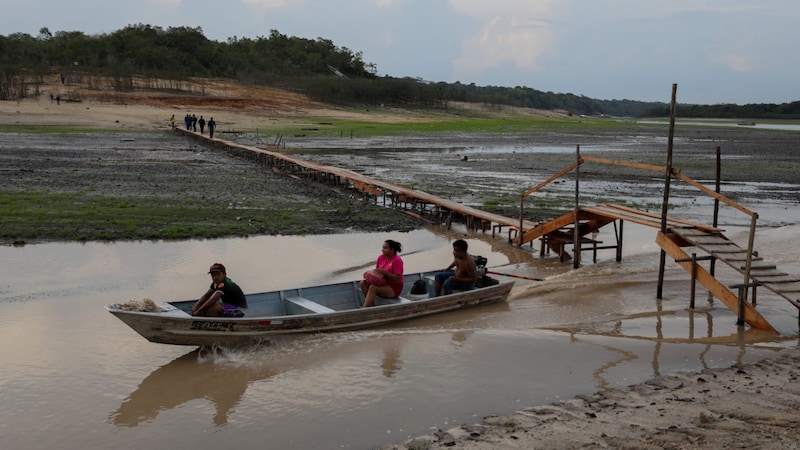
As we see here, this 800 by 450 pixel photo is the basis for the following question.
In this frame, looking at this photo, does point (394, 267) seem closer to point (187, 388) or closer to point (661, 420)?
point (187, 388)

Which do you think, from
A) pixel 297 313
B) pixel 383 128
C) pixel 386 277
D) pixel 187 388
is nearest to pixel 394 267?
pixel 386 277

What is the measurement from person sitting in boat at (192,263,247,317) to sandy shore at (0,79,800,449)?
3996 millimetres

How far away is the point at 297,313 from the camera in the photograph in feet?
37.9

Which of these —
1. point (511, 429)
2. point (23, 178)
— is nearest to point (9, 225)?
point (23, 178)

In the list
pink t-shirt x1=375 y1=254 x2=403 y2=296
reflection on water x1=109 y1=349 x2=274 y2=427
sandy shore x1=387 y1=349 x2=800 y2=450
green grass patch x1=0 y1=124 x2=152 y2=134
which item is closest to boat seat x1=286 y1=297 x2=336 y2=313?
pink t-shirt x1=375 y1=254 x2=403 y2=296

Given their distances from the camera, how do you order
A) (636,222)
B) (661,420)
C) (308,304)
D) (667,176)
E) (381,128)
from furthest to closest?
1. (381,128)
2. (636,222)
3. (667,176)
4. (308,304)
5. (661,420)

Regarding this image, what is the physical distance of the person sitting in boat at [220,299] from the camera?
10.2 metres

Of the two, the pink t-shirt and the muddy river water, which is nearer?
the muddy river water

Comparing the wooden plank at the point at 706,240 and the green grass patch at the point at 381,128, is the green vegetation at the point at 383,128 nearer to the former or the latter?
the green grass patch at the point at 381,128

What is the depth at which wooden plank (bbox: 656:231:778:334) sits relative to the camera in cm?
1145

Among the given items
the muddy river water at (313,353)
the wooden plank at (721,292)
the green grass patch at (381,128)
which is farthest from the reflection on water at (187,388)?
the green grass patch at (381,128)

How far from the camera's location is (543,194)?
1052 inches

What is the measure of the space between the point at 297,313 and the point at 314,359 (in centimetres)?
148

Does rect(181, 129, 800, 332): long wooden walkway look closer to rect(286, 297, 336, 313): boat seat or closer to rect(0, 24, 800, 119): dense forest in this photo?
rect(286, 297, 336, 313): boat seat
